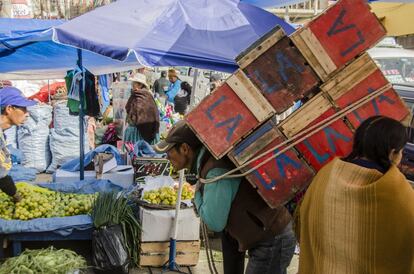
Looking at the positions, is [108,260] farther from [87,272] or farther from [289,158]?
[289,158]

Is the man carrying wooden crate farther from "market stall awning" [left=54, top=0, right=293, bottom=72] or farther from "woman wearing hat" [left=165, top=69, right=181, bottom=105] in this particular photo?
"woman wearing hat" [left=165, top=69, right=181, bottom=105]

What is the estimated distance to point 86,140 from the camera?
34.8 feet

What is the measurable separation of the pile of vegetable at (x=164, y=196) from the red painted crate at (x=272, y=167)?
3.10 meters

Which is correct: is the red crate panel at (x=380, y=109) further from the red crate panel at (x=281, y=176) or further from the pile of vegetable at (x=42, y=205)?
the pile of vegetable at (x=42, y=205)

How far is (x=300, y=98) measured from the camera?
2764mm

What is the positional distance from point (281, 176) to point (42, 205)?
3.73 m

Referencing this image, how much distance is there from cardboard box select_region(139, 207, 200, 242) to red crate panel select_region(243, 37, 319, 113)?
10.4 ft

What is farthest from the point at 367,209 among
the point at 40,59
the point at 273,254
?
the point at 40,59

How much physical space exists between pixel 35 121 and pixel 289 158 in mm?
8527

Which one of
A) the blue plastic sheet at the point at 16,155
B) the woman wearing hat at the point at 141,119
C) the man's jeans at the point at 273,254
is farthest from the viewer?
the blue plastic sheet at the point at 16,155

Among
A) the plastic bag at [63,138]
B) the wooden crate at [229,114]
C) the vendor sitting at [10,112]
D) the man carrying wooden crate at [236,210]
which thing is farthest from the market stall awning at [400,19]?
the plastic bag at [63,138]

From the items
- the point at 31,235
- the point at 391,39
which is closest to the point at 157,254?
the point at 31,235

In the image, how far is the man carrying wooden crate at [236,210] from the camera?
298cm

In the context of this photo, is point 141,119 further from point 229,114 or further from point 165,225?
point 229,114
